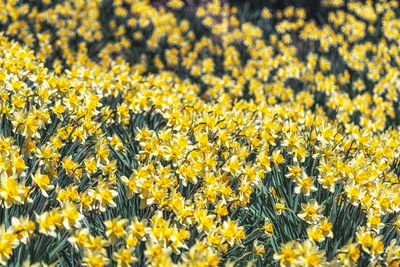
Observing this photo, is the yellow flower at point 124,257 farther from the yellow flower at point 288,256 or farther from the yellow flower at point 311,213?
the yellow flower at point 311,213

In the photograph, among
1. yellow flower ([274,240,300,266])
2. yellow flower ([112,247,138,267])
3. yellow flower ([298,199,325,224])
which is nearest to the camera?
yellow flower ([112,247,138,267])

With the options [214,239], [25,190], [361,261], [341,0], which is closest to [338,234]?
[361,261]

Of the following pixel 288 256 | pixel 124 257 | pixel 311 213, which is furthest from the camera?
pixel 311 213

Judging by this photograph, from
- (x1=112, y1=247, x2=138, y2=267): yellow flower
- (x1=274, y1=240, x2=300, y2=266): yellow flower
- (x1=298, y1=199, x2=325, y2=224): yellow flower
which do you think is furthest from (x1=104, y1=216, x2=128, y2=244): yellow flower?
(x1=298, y1=199, x2=325, y2=224): yellow flower

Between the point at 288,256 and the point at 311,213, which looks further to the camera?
the point at 311,213

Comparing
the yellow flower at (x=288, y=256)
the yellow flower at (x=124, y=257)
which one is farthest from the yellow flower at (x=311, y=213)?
the yellow flower at (x=124, y=257)

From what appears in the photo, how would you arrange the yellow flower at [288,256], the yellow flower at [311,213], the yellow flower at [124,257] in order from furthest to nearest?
the yellow flower at [311,213] < the yellow flower at [288,256] < the yellow flower at [124,257]

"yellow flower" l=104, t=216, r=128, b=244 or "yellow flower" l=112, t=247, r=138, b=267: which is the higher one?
"yellow flower" l=104, t=216, r=128, b=244

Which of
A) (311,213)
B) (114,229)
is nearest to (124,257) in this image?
(114,229)

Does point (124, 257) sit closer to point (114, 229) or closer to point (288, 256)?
point (114, 229)

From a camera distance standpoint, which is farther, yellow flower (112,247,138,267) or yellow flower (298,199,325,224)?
yellow flower (298,199,325,224)

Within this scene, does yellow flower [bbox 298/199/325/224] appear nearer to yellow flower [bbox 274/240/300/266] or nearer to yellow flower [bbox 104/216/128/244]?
yellow flower [bbox 274/240/300/266]

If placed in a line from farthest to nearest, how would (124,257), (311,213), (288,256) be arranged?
(311,213)
(288,256)
(124,257)

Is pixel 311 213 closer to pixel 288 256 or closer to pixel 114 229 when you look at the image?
pixel 288 256
